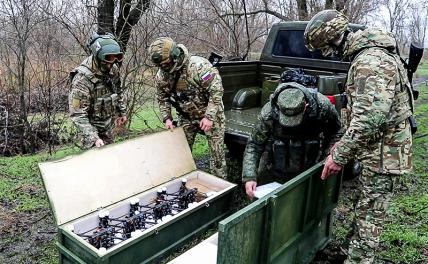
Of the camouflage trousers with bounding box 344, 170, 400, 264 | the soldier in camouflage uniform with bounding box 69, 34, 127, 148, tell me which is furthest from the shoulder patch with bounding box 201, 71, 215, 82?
the camouflage trousers with bounding box 344, 170, 400, 264

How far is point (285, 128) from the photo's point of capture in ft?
9.80

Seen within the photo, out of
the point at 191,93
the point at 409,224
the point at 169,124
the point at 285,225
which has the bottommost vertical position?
the point at 409,224

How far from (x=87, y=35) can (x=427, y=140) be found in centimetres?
599

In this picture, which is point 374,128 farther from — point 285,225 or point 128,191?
point 128,191

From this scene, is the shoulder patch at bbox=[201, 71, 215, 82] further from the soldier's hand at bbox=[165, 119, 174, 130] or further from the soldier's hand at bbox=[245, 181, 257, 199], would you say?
the soldier's hand at bbox=[245, 181, 257, 199]

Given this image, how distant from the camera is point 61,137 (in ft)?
23.4

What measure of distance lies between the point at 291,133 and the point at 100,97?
6.51 ft

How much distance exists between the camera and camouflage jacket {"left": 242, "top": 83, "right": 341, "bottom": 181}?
2.95 m

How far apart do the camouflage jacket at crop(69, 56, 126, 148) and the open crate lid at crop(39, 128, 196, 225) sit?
47 cm

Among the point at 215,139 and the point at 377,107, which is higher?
the point at 377,107

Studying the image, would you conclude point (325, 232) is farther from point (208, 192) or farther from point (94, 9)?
point (94, 9)

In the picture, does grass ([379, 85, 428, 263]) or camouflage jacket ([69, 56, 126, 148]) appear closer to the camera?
grass ([379, 85, 428, 263])

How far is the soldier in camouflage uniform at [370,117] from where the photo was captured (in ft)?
8.07

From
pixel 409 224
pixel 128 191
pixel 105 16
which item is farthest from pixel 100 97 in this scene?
pixel 409 224
